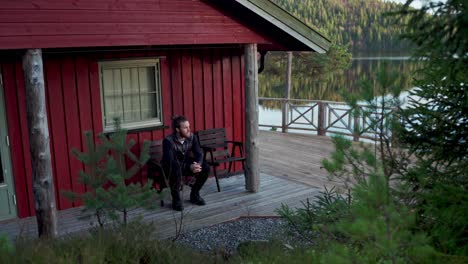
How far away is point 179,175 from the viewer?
673 centimetres

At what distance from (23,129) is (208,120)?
3046mm

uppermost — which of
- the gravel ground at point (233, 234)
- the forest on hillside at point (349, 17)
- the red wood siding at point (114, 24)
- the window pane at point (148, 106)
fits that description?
the forest on hillside at point (349, 17)

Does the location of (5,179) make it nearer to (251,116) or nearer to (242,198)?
(242,198)

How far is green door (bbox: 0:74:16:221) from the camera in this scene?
6.36m

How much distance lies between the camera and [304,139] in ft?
41.2

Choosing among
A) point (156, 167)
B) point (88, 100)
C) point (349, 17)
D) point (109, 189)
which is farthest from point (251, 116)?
point (349, 17)

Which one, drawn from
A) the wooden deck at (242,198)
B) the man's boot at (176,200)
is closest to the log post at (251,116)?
the wooden deck at (242,198)

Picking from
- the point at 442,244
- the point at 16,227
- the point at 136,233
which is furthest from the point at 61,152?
the point at 442,244

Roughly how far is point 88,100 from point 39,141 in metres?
1.74

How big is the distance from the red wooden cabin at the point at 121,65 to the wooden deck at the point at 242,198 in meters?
0.71

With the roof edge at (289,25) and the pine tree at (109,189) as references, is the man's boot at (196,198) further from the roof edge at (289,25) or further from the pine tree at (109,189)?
the roof edge at (289,25)

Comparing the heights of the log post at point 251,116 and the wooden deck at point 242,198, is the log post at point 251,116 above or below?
above

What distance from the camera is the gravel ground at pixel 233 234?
5.61 metres

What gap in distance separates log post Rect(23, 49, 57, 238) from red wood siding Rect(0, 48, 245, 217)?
118cm
